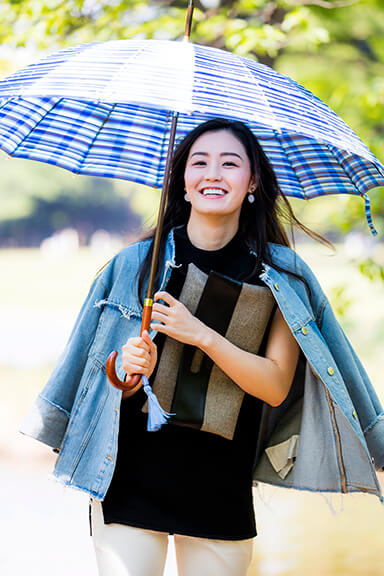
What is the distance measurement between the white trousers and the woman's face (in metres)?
1.06

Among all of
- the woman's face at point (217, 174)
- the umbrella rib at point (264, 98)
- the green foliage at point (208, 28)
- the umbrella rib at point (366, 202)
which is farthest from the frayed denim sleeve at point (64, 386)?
the green foliage at point (208, 28)

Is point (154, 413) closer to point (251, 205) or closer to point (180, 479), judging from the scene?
point (180, 479)

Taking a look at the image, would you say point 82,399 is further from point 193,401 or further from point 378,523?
point 378,523

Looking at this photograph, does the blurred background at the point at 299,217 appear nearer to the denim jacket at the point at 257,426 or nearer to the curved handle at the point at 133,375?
the denim jacket at the point at 257,426

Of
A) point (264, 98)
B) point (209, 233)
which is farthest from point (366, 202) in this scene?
point (264, 98)

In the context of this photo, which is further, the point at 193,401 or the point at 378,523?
the point at 378,523

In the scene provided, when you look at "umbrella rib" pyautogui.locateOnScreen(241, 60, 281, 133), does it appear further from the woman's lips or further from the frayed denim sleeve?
the frayed denim sleeve

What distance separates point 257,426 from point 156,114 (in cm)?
130

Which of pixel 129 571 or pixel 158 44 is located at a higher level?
pixel 158 44

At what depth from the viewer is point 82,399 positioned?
8.78ft

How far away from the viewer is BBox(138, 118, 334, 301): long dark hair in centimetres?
281

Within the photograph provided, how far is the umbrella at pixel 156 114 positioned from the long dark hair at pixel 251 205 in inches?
4.0

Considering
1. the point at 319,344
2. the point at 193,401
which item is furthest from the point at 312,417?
the point at 193,401

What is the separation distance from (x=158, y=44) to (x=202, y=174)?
449mm
